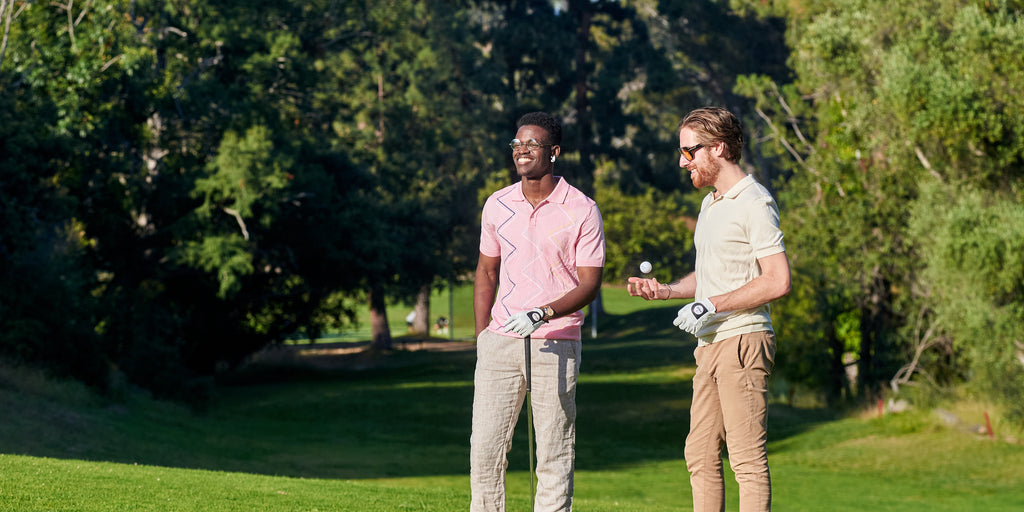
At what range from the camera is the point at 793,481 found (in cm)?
2078

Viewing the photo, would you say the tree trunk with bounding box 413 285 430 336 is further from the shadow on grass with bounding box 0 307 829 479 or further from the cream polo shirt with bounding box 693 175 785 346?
the cream polo shirt with bounding box 693 175 785 346

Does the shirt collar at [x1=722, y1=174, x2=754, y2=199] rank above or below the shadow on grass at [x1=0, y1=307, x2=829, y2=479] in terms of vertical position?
above

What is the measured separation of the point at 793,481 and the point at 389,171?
946 inches

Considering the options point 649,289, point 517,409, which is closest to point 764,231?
point 649,289

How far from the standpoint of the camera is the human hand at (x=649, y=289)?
5402 millimetres

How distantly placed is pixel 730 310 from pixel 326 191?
29.2 meters

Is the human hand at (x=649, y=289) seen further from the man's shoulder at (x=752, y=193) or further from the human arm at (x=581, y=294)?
the man's shoulder at (x=752, y=193)

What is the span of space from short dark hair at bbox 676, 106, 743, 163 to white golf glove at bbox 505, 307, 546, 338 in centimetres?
103

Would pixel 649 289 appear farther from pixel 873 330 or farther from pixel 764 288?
pixel 873 330

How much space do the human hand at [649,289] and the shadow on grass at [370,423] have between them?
13831 mm

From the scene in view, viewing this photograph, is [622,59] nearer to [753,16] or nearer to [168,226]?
[753,16]

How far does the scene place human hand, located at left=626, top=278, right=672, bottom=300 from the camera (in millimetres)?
5402

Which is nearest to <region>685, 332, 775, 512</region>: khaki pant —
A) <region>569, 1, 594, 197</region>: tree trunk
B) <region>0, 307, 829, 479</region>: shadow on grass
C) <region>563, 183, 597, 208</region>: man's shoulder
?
<region>563, 183, 597, 208</region>: man's shoulder


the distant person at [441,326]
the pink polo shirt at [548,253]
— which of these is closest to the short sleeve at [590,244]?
the pink polo shirt at [548,253]
